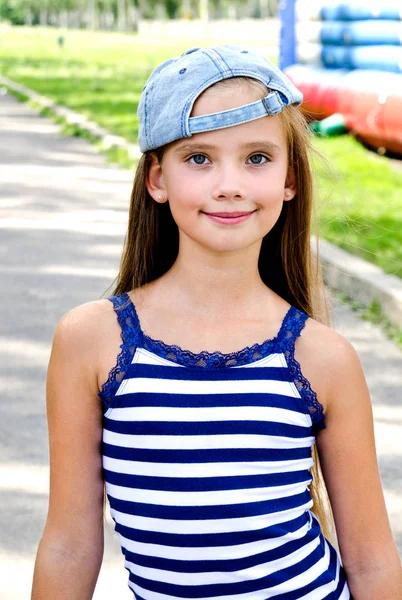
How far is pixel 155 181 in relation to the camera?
77.9 inches

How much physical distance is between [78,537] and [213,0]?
9149 cm

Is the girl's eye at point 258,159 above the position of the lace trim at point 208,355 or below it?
above

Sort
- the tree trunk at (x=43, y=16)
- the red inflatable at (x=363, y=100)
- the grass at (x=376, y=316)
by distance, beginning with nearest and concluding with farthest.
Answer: the grass at (x=376, y=316) → the red inflatable at (x=363, y=100) → the tree trunk at (x=43, y=16)

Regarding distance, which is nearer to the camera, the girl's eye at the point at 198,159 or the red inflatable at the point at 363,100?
the girl's eye at the point at 198,159

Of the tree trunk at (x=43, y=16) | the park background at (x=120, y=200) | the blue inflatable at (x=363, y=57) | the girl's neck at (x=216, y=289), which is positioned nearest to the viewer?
the girl's neck at (x=216, y=289)

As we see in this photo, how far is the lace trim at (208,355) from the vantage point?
1.84m

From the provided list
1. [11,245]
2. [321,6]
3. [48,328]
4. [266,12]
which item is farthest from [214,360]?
[266,12]

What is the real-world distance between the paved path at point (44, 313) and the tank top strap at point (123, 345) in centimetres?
132

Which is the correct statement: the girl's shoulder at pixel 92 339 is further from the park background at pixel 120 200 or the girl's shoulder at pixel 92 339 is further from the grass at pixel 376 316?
the grass at pixel 376 316

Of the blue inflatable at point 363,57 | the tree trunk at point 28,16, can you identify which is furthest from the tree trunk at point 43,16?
the blue inflatable at point 363,57

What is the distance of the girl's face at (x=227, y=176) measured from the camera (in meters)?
1.82

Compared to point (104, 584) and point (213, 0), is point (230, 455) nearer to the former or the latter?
point (104, 584)

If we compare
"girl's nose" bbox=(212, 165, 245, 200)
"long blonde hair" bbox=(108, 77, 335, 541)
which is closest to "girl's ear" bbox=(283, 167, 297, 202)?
"long blonde hair" bbox=(108, 77, 335, 541)

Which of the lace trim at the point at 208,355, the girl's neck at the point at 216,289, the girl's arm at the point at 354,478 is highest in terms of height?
the girl's neck at the point at 216,289
